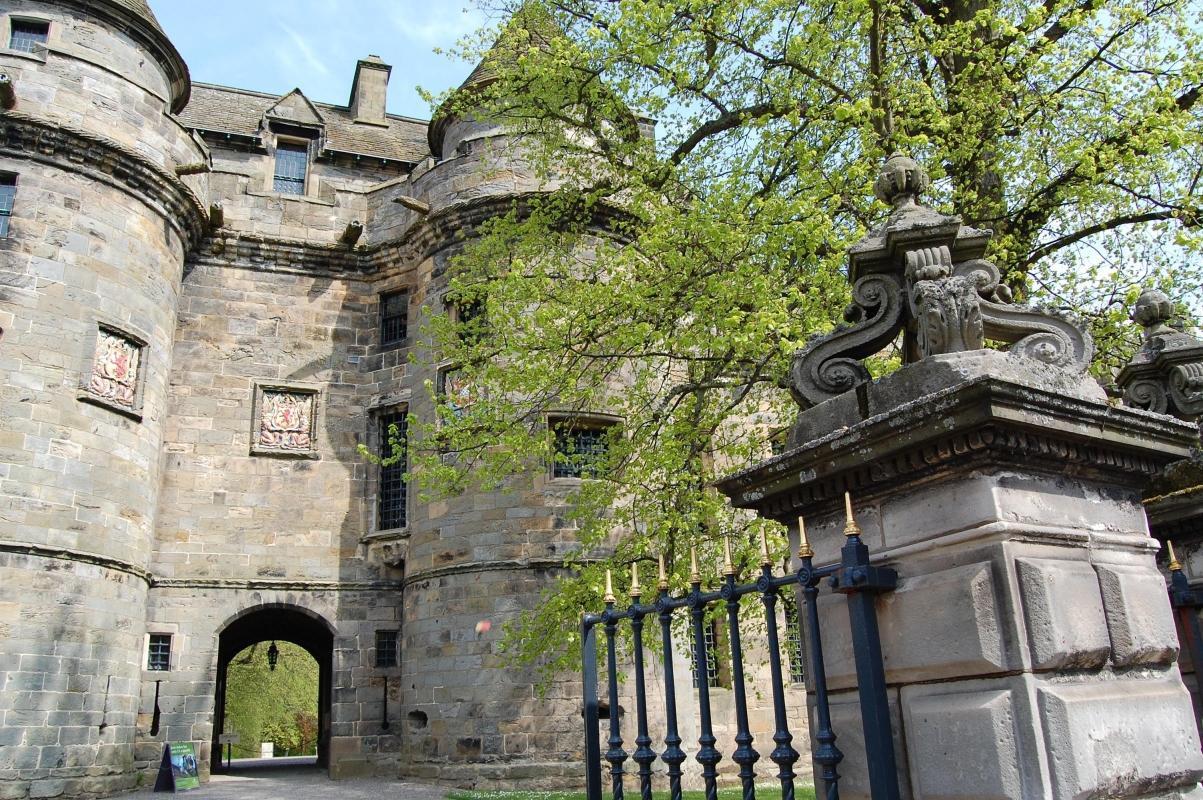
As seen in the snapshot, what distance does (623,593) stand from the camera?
10688mm

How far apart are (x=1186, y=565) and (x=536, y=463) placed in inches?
452

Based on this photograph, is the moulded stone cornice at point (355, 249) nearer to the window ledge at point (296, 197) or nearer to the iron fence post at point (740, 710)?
the window ledge at point (296, 197)

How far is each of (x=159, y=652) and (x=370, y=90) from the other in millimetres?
14897

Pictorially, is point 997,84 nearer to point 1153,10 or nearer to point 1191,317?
point 1153,10

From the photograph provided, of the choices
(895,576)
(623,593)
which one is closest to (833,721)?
(895,576)

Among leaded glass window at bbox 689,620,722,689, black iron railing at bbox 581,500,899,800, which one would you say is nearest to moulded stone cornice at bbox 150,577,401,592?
leaded glass window at bbox 689,620,722,689

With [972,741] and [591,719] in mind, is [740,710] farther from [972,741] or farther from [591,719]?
[591,719]

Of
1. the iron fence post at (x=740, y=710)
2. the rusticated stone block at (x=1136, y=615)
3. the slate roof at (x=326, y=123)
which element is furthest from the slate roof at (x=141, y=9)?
the rusticated stone block at (x=1136, y=615)

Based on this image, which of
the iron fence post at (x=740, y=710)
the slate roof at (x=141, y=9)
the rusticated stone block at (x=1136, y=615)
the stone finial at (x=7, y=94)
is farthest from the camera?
the slate roof at (x=141, y=9)

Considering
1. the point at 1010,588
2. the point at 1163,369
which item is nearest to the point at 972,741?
the point at 1010,588

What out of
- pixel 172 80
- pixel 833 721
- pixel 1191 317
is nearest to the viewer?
pixel 833 721

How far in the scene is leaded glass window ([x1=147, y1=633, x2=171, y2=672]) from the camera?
53.2 ft

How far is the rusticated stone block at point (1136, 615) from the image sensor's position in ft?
10.8

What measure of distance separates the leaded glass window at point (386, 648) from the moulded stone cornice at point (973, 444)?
15.2 metres
